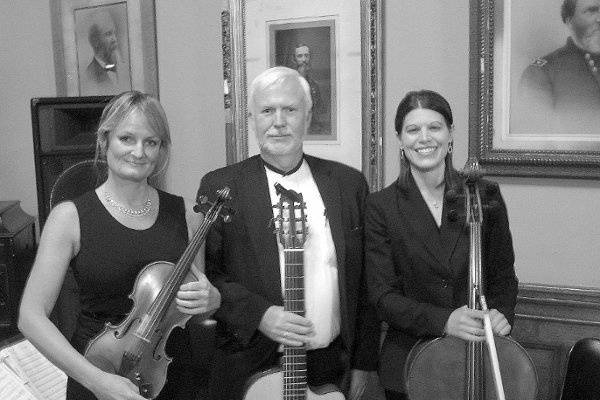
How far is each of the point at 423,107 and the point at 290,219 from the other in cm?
44

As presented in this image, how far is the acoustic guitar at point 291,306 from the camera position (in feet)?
5.34

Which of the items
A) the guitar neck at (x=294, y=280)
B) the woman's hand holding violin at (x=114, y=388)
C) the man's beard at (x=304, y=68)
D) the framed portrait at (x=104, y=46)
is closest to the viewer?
the woman's hand holding violin at (x=114, y=388)

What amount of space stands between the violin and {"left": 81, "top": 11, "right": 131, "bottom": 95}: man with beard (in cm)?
175

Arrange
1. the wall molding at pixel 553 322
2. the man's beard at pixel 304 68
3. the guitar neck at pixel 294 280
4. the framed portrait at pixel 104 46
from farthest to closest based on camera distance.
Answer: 1. the framed portrait at pixel 104 46
2. the man's beard at pixel 304 68
3. the wall molding at pixel 553 322
4. the guitar neck at pixel 294 280

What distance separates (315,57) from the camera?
2.60m

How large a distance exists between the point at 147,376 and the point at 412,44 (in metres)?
1.57

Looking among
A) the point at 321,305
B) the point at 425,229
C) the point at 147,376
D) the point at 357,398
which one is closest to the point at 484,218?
the point at 425,229

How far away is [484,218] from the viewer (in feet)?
5.24

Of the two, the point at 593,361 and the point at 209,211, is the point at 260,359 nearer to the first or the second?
the point at 209,211

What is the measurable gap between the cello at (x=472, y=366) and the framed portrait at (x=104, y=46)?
77.8 inches

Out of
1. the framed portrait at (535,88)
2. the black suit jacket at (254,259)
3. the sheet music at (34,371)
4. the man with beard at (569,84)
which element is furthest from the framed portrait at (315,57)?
the sheet music at (34,371)

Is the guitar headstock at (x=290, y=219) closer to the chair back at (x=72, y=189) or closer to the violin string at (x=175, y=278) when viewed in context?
the violin string at (x=175, y=278)

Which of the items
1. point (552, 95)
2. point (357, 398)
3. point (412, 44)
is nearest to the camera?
point (357, 398)

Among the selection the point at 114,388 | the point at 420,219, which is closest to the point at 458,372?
the point at 420,219
